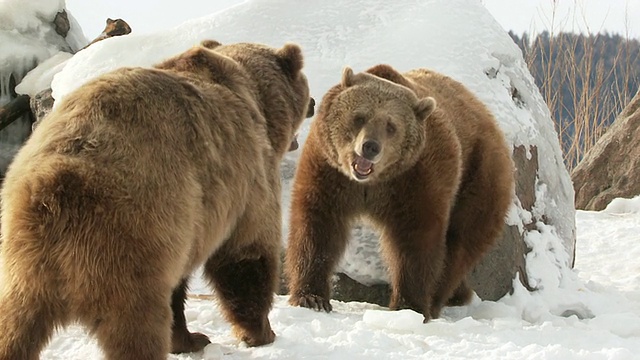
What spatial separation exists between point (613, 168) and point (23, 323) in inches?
419

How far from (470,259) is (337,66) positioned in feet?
6.68

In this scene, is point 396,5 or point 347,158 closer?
point 347,158

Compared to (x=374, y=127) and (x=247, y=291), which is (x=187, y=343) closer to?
(x=247, y=291)

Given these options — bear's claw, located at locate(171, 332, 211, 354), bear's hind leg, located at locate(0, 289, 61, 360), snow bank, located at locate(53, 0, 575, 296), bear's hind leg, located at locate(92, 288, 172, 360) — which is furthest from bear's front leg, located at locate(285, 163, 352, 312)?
bear's hind leg, located at locate(0, 289, 61, 360)

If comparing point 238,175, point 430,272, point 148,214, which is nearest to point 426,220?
point 430,272

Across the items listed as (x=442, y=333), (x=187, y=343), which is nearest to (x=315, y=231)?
(x=442, y=333)

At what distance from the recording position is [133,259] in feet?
9.39

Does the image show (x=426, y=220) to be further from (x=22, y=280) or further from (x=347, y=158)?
(x=22, y=280)

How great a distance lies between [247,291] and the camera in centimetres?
401

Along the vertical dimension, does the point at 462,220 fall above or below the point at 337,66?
below

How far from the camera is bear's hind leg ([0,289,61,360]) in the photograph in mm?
2852

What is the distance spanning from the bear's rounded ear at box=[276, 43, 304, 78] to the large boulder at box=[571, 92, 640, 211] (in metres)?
8.46

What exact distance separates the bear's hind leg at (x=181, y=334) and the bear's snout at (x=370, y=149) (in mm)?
1363

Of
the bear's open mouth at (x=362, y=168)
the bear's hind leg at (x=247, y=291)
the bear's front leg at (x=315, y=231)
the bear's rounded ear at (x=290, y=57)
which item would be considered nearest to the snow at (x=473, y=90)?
the bear's front leg at (x=315, y=231)
